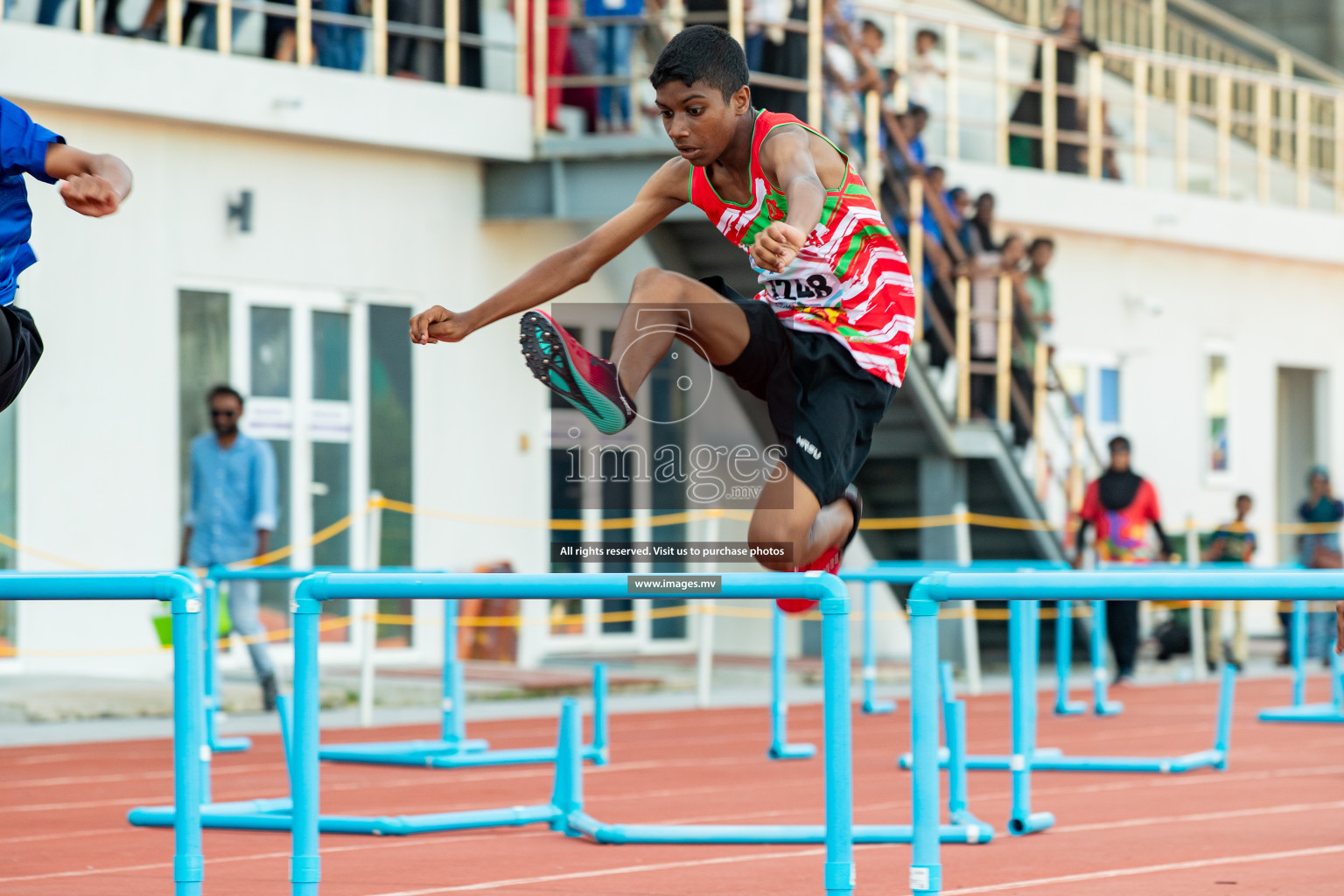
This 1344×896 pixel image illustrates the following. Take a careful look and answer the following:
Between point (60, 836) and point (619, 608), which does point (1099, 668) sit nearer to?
point (619, 608)

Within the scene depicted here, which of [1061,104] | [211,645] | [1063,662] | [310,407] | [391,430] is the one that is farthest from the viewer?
[1061,104]

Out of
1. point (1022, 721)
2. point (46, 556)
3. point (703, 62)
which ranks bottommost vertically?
point (1022, 721)

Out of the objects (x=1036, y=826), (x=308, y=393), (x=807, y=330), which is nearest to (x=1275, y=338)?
(x=308, y=393)

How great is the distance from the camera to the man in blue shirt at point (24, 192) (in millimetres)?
4801

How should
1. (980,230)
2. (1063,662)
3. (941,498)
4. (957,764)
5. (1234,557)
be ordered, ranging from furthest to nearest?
(1234,557), (980,230), (941,498), (1063,662), (957,764)

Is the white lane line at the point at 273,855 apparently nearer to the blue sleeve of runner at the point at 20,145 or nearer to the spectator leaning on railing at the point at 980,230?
the blue sleeve of runner at the point at 20,145

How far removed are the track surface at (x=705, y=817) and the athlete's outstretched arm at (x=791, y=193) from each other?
8.16ft

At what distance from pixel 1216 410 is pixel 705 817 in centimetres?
1606

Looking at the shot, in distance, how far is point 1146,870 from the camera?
7.17m

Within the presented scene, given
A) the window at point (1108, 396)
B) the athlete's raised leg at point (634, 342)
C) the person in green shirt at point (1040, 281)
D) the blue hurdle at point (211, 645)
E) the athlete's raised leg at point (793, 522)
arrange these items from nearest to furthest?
the athlete's raised leg at point (634, 342)
the athlete's raised leg at point (793, 522)
the blue hurdle at point (211, 645)
the person in green shirt at point (1040, 281)
the window at point (1108, 396)

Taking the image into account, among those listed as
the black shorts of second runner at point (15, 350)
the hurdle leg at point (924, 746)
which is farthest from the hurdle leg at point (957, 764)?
the black shorts of second runner at point (15, 350)

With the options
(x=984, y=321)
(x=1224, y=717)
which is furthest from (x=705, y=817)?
(x=984, y=321)

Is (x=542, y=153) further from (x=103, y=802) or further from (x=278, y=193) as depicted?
(x=103, y=802)

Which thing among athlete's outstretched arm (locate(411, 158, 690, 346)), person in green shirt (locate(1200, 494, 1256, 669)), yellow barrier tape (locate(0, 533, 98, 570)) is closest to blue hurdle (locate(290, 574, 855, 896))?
athlete's outstretched arm (locate(411, 158, 690, 346))
